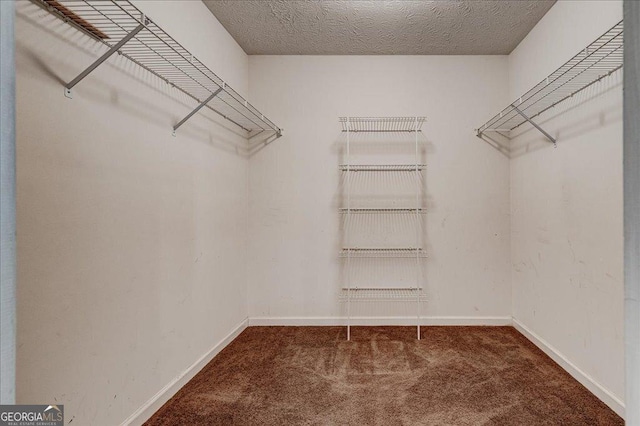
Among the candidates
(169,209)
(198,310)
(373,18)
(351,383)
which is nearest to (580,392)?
(351,383)

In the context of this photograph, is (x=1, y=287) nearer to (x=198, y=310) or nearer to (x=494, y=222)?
(x=198, y=310)

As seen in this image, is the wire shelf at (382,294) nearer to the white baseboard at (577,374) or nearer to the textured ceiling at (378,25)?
the white baseboard at (577,374)

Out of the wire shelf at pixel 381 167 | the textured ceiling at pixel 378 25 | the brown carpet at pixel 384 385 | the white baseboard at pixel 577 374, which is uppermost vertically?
the textured ceiling at pixel 378 25

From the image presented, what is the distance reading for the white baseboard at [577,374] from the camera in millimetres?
1766

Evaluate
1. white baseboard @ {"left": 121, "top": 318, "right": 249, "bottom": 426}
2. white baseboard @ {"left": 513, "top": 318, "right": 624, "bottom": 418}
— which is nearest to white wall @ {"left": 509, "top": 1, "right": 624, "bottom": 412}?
white baseboard @ {"left": 513, "top": 318, "right": 624, "bottom": 418}

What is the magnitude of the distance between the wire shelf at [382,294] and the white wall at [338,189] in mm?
93

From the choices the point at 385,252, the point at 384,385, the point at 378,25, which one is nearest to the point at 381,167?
the point at 385,252

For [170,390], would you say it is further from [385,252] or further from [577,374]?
[577,374]

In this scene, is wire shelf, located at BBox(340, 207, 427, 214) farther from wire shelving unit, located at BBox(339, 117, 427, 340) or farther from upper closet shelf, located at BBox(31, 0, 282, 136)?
upper closet shelf, located at BBox(31, 0, 282, 136)

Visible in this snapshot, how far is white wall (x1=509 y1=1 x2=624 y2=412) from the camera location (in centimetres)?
179

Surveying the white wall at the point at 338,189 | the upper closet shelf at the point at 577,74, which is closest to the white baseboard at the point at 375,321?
the white wall at the point at 338,189

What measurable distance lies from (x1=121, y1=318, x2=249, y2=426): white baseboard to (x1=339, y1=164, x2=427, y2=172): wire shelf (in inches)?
69.7

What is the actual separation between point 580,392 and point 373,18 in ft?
9.12

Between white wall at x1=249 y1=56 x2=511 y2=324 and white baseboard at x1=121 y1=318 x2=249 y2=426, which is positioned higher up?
white wall at x1=249 y1=56 x2=511 y2=324
